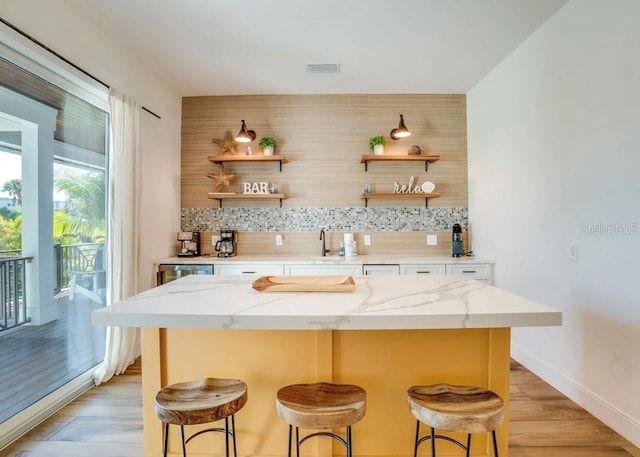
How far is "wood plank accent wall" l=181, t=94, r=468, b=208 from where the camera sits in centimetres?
385

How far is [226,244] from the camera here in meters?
3.74

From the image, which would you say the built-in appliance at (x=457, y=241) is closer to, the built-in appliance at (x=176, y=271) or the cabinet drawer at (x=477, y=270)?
the cabinet drawer at (x=477, y=270)

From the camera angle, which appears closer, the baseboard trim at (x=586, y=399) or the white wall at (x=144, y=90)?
the baseboard trim at (x=586, y=399)

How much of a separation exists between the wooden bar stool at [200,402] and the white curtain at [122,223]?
1.69 m

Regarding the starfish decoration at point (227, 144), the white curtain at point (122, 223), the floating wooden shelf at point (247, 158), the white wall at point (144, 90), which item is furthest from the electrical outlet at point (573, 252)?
the white wall at point (144, 90)

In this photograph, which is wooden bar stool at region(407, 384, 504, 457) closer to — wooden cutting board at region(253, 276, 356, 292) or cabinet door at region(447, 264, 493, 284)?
wooden cutting board at region(253, 276, 356, 292)

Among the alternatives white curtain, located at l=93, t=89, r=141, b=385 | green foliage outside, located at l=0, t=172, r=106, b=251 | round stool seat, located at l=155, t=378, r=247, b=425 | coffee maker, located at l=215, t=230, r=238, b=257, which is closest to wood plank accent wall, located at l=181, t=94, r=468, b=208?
coffee maker, located at l=215, t=230, r=238, b=257

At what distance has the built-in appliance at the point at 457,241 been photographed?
3.62 metres

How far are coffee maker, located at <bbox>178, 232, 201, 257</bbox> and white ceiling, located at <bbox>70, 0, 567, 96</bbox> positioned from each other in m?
1.66

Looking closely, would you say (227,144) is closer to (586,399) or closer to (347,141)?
(347,141)

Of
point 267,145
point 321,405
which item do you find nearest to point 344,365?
point 321,405

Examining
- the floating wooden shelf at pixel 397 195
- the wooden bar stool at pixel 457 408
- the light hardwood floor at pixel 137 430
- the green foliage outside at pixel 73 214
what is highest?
the floating wooden shelf at pixel 397 195

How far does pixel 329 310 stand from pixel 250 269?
218 centimetres

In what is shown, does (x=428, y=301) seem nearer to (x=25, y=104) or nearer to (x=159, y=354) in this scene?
(x=159, y=354)
